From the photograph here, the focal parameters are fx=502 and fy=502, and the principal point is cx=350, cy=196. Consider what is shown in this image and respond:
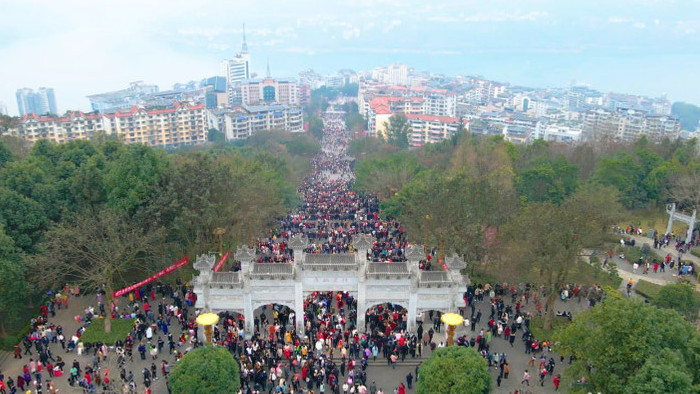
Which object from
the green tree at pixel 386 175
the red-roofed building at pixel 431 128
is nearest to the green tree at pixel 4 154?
the green tree at pixel 386 175

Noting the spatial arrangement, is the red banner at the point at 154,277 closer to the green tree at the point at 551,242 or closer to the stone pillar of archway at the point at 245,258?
the stone pillar of archway at the point at 245,258

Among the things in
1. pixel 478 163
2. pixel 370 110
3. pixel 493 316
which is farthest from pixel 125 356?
pixel 370 110

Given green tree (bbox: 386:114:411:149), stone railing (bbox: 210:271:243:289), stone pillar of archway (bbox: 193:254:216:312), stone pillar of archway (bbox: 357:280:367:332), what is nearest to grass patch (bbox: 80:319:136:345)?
stone pillar of archway (bbox: 193:254:216:312)

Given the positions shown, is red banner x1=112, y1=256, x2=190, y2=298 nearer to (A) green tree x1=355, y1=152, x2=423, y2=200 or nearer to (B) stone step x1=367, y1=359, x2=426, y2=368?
(B) stone step x1=367, y1=359, x2=426, y2=368

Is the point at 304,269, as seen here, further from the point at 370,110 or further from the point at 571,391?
the point at 370,110

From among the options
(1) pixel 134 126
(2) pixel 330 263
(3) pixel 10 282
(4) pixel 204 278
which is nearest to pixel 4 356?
(3) pixel 10 282

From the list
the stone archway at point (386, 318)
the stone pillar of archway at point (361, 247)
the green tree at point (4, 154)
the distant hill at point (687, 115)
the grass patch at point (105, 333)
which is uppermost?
the green tree at point (4, 154)
